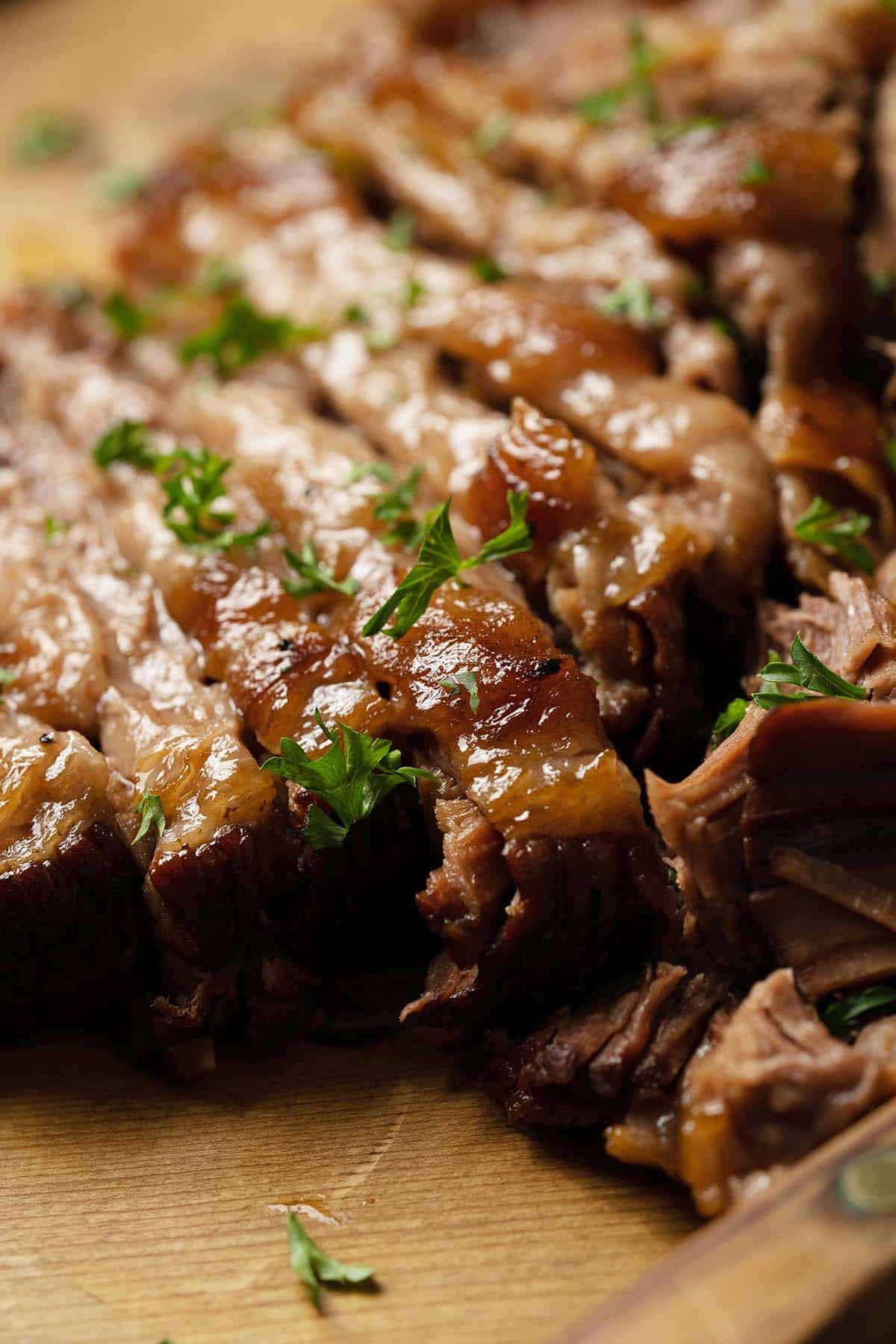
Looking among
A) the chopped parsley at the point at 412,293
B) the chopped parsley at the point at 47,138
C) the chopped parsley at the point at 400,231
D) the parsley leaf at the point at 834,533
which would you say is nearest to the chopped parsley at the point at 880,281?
the parsley leaf at the point at 834,533

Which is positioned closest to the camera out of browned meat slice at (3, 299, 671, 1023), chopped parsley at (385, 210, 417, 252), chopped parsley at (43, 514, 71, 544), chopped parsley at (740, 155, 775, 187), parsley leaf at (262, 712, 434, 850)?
browned meat slice at (3, 299, 671, 1023)

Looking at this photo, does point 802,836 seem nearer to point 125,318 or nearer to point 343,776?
point 343,776

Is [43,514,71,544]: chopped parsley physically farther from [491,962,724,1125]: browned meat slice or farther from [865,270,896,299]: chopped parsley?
[865,270,896,299]: chopped parsley

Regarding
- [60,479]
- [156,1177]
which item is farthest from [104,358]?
[156,1177]

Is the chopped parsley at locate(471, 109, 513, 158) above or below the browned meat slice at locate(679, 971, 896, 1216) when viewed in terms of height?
above

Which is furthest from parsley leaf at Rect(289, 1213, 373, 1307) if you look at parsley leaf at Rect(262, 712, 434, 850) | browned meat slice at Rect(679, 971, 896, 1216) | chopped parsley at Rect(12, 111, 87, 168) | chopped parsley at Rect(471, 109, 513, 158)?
chopped parsley at Rect(12, 111, 87, 168)
